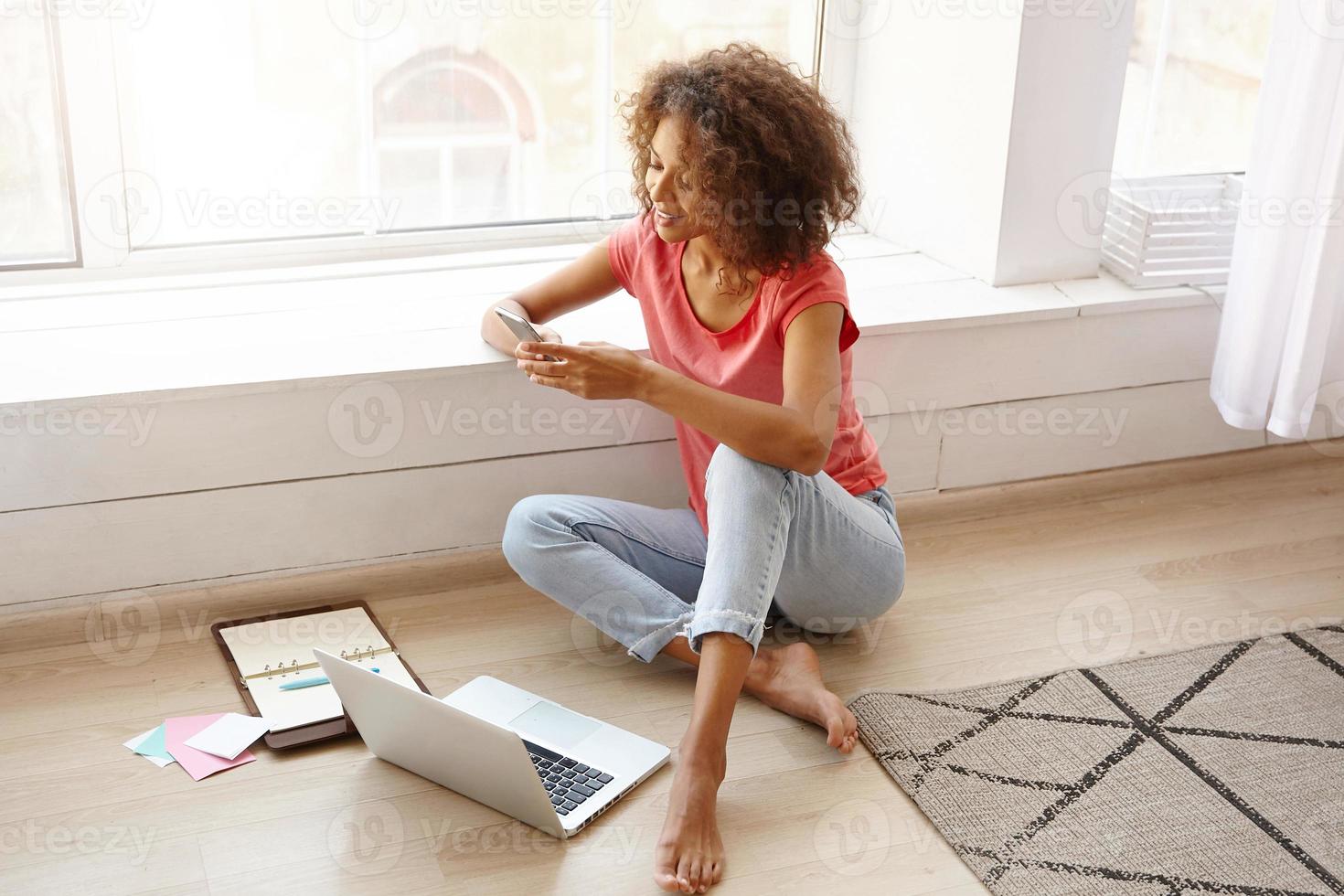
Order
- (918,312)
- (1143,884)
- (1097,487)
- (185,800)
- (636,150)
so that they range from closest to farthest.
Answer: (1143,884) → (185,800) → (636,150) → (918,312) → (1097,487)

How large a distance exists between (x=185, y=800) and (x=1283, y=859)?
1164 mm

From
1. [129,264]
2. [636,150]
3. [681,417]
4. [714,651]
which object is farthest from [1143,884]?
[129,264]

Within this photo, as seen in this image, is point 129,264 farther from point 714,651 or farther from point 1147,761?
point 1147,761

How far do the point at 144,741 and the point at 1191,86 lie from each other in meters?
1.92

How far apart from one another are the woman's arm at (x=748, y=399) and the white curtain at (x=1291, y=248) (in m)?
0.84

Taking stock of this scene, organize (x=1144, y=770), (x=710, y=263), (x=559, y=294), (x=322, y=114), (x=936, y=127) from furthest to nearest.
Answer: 1. (x=936, y=127)
2. (x=322, y=114)
3. (x=559, y=294)
4. (x=710, y=263)
5. (x=1144, y=770)

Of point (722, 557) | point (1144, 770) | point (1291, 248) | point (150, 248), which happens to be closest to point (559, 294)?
point (722, 557)

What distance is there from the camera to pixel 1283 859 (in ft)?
4.56

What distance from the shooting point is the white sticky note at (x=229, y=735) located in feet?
5.00

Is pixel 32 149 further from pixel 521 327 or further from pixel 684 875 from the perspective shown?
pixel 684 875

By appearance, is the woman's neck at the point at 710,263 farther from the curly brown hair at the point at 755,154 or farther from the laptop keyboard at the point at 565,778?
the laptop keyboard at the point at 565,778

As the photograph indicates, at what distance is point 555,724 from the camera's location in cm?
157

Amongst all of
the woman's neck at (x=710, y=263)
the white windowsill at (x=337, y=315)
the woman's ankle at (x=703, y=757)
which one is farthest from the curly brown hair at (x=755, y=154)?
the woman's ankle at (x=703, y=757)

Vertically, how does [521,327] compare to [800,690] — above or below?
above
